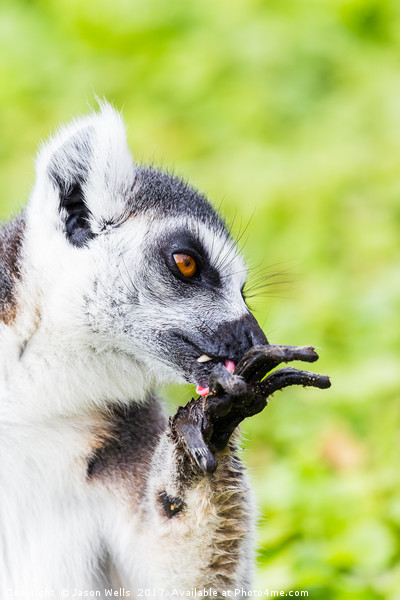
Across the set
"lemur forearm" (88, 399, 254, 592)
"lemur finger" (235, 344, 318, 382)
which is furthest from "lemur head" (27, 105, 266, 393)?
"lemur forearm" (88, 399, 254, 592)

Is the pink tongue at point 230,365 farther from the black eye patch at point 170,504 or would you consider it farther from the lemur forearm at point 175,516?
the black eye patch at point 170,504

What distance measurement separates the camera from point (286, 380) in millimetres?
2961

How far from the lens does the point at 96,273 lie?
323 cm

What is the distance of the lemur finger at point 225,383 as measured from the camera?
2.81 m

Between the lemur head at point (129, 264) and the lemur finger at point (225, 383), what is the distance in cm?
18

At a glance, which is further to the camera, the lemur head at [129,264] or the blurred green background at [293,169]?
the blurred green background at [293,169]

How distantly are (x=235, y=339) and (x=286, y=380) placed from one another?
9.5 inches

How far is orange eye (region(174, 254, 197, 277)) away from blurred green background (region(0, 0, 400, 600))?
68cm

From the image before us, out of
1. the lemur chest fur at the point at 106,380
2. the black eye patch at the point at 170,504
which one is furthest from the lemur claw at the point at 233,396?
the black eye patch at the point at 170,504

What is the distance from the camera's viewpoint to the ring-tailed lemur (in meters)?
3.07

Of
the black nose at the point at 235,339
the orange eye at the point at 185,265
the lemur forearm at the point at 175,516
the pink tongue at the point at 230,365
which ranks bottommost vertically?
the lemur forearm at the point at 175,516

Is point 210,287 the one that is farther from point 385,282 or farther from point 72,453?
point 385,282

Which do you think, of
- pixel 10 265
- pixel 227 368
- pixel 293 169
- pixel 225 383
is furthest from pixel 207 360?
pixel 293 169

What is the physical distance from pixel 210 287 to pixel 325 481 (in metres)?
2.02
